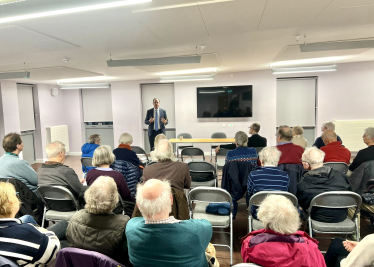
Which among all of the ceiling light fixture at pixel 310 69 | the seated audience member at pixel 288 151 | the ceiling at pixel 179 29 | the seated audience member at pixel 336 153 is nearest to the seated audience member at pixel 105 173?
the ceiling at pixel 179 29

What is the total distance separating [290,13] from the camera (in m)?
2.77

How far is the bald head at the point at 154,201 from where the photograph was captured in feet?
4.55

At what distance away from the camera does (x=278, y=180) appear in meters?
2.49

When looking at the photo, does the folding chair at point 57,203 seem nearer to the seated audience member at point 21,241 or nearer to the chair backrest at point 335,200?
the seated audience member at point 21,241

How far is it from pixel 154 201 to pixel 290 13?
8.61ft

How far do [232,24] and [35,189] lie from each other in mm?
3163

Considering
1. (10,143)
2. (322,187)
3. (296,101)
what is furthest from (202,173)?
(296,101)

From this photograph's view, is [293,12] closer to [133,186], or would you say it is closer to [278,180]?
[278,180]

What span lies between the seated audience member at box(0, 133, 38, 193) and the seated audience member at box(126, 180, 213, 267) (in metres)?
2.06

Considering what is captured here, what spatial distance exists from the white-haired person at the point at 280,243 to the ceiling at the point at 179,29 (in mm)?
1847

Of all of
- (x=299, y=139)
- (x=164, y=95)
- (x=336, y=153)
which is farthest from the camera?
(x=164, y=95)

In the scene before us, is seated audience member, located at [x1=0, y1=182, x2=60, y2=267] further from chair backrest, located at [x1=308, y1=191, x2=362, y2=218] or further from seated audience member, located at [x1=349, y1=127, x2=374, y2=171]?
seated audience member, located at [x1=349, y1=127, x2=374, y2=171]

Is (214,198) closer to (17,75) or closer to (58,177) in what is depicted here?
(58,177)

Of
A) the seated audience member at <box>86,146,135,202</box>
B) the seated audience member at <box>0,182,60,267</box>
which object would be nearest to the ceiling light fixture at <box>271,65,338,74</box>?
the seated audience member at <box>86,146,135,202</box>
